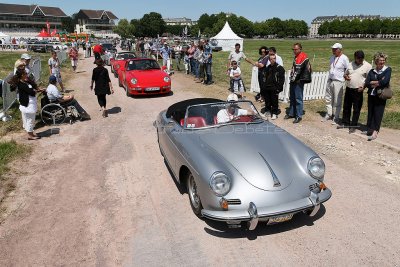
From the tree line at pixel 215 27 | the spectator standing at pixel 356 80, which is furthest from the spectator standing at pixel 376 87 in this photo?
the tree line at pixel 215 27

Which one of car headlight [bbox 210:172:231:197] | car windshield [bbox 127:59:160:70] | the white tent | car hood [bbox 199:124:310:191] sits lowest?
car headlight [bbox 210:172:231:197]

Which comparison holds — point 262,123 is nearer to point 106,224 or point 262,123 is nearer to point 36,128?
point 106,224

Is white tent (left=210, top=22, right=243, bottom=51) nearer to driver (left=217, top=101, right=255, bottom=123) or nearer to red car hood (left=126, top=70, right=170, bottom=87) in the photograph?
red car hood (left=126, top=70, right=170, bottom=87)

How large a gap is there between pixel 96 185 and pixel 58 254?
1.89 meters

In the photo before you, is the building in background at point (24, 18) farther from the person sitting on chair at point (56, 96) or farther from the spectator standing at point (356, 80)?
the spectator standing at point (356, 80)

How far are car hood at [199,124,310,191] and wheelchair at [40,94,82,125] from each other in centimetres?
591

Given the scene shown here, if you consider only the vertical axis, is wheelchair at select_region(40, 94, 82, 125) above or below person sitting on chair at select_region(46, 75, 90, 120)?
below

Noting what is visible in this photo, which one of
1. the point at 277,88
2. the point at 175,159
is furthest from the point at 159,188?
the point at 277,88

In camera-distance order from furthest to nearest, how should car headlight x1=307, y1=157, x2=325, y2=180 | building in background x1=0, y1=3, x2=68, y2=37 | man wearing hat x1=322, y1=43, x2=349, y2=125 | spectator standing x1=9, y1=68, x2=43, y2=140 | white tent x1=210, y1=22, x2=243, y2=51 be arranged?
building in background x1=0, y1=3, x2=68, y2=37 < white tent x1=210, y1=22, x2=243, y2=51 < man wearing hat x1=322, y1=43, x2=349, y2=125 < spectator standing x1=9, y1=68, x2=43, y2=140 < car headlight x1=307, y1=157, x2=325, y2=180

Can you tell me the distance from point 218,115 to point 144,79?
7800 millimetres

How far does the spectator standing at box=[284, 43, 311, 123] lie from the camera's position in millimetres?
8820

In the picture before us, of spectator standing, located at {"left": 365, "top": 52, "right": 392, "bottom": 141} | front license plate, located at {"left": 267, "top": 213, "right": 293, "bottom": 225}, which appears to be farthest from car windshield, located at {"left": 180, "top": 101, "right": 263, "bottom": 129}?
spectator standing, located at {"left": 365, "top": 52, "right": 392, "bottom": 141}

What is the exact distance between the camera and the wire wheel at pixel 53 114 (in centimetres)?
918

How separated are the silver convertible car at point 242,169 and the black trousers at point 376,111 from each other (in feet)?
11.7
